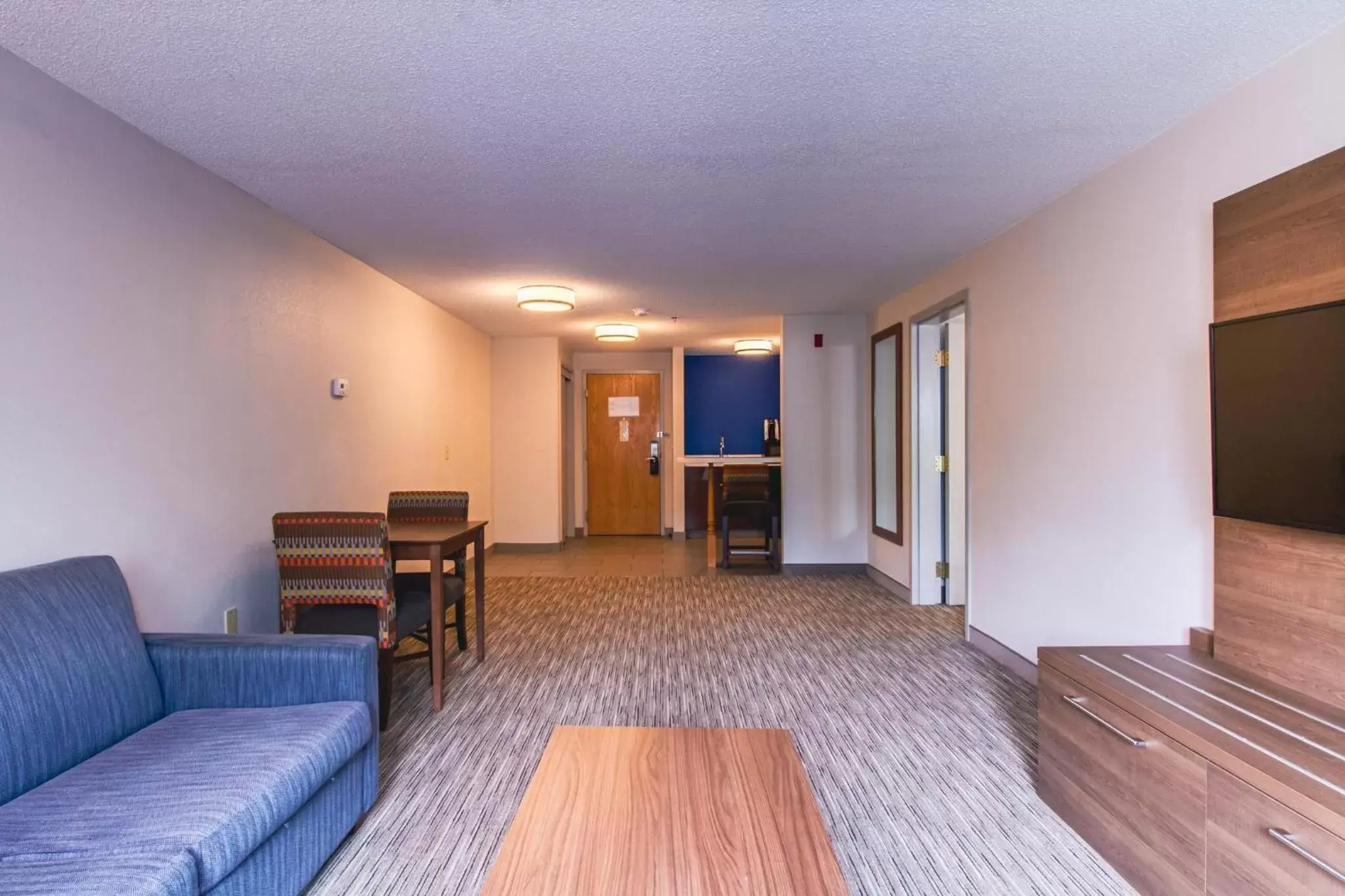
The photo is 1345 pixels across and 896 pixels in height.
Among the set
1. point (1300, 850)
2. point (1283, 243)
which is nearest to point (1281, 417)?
point (1283, 243)

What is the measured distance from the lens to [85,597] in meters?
1.92

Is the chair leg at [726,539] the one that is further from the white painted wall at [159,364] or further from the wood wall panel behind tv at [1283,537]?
the wood wall panel behind tv at [1283,537]

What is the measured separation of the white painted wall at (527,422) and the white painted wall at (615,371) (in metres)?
1.52

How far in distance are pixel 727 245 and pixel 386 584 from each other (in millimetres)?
2466

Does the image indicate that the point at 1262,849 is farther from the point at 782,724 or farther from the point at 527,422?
the point at 527,422

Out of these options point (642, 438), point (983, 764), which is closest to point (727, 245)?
point (983, 764)

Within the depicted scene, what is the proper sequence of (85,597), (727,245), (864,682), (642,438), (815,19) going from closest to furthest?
(815,19) < (85,597) < (864,682) < (727,245) < (642,438)

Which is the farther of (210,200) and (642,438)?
(642,438)

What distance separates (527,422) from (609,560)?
1675 mm

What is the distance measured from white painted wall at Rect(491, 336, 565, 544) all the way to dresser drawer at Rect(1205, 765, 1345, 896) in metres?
6.07

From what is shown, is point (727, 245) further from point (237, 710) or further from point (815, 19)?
point (237, 710)

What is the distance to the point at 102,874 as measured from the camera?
1.27 meters

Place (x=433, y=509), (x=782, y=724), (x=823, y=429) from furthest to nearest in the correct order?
(x=823, y=429)
(x=433, y=509)
(x=782, y=724)

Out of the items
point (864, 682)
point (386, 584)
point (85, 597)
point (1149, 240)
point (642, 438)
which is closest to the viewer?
point (85, 597)
